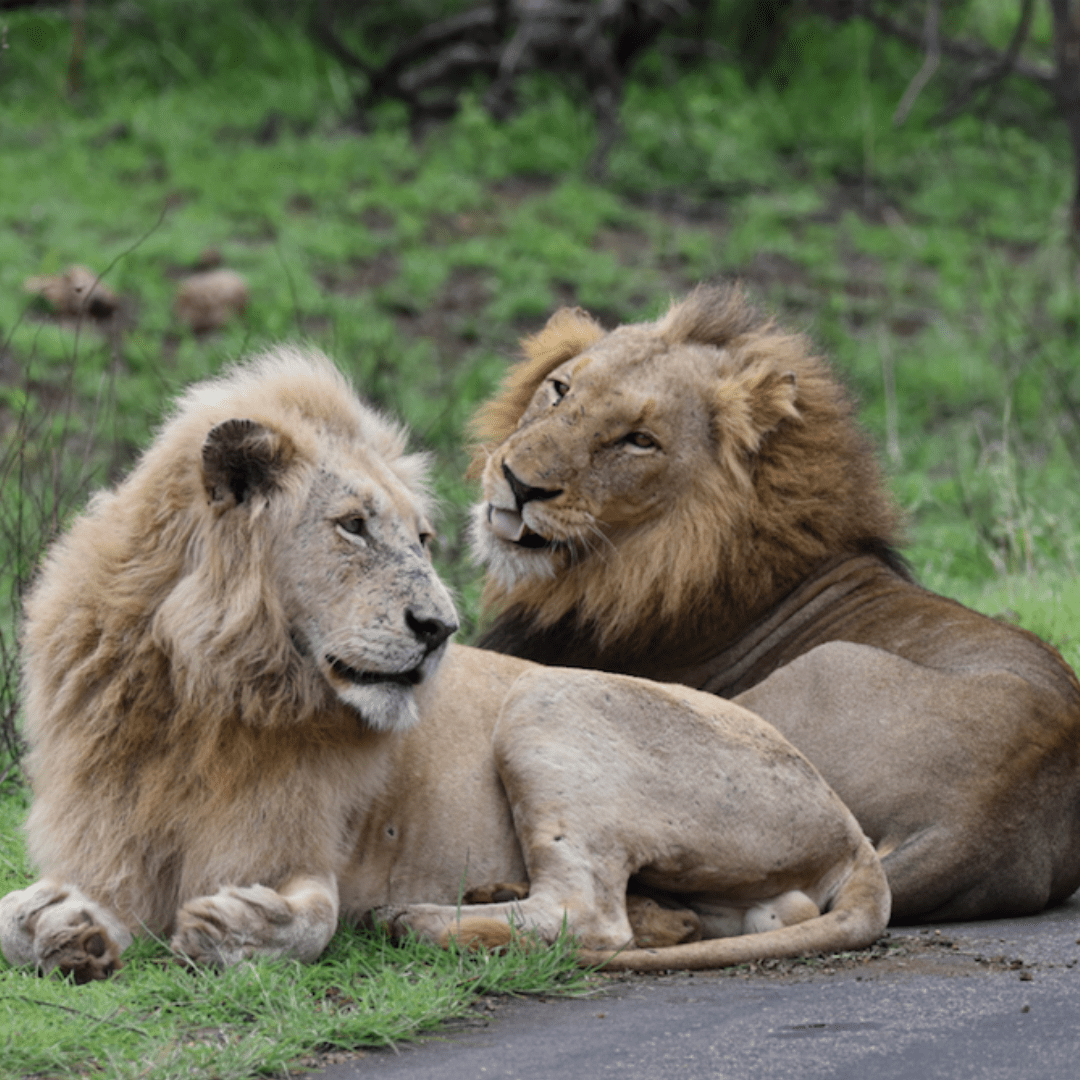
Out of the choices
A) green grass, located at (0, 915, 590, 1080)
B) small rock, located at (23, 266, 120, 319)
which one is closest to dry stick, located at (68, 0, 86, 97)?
small rock, located at (23, 266, 120, 319)

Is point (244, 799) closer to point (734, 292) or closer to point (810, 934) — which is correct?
point (810, 934)

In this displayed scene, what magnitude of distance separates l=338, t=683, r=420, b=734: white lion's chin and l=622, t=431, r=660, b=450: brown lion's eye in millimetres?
1749

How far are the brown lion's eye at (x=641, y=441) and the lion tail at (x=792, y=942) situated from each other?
5.45 feet

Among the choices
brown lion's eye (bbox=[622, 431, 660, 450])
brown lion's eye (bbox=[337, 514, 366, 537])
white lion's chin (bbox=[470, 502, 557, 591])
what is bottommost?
white lion's chin (bbox=[470, 502, 557, 591])

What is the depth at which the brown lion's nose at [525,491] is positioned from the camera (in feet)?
16.0

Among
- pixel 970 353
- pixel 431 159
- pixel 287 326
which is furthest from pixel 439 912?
pixel 431 159

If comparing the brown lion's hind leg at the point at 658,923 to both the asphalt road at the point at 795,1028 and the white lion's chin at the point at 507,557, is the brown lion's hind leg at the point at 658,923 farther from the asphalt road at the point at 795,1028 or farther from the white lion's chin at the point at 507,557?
the white lion's chin at the point at 507,557

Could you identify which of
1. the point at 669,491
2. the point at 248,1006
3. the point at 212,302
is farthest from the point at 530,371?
the point at 212,302

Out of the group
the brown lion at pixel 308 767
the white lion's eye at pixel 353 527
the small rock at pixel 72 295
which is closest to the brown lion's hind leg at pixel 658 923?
the brown lion at pixel 308 767

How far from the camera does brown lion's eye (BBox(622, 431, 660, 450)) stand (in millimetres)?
5004

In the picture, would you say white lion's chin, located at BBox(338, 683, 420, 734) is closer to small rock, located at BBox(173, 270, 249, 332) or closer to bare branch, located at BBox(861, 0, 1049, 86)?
small rock, located at BBox(173, 270, 249, 332)

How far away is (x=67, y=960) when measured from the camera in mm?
3328

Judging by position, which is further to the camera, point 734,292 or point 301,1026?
point 734,292

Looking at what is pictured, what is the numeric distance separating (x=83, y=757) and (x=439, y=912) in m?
0.82
